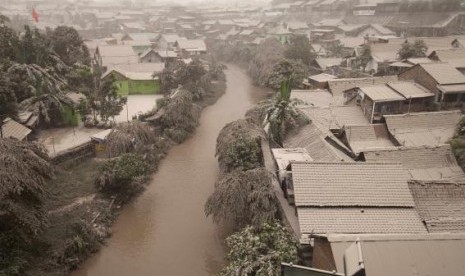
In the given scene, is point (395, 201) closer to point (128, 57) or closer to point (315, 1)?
point (128, 57)

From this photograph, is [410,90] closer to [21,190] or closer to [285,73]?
[285,73]

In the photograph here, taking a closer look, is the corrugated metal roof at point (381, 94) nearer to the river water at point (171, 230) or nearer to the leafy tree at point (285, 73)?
the leafy tree at point (285, 73)

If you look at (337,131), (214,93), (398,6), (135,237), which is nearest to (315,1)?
(398,6)

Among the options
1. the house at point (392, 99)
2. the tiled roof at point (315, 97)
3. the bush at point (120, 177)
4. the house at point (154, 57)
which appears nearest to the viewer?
the bush at point (120, 177)

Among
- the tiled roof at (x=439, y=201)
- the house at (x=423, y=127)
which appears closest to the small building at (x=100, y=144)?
the house at (x=423, y=127)

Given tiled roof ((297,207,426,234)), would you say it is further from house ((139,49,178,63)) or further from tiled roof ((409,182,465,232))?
house ((139,49,178,63))

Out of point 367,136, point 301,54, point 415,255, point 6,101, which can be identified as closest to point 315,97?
point 367,136

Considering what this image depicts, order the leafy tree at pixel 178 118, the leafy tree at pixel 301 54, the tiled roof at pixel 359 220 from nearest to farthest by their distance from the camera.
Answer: the tiled roof at pixel 359 220, the leafy tree at pixel 178 118, the leafy tree at pixel 301 54
